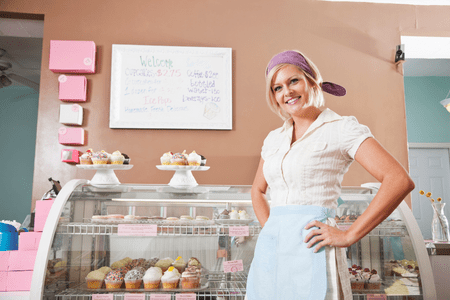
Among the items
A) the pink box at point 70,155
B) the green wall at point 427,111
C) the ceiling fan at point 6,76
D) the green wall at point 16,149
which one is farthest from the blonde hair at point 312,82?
the green wall at point 16,149

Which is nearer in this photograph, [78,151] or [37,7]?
[78,151]

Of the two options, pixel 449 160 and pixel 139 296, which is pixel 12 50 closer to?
pixel 139 296

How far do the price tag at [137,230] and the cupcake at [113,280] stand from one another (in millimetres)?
305

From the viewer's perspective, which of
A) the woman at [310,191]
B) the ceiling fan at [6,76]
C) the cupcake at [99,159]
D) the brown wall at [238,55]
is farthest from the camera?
the ceiling fan at [6,76]

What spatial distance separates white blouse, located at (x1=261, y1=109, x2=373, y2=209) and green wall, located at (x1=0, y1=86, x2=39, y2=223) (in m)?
6.72

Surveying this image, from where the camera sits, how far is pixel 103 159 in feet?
7.35

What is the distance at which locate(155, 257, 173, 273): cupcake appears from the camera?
213 cm

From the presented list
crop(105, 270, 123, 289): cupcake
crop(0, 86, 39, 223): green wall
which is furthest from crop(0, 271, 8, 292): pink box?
crop(0, 86, 39, 223): green wall

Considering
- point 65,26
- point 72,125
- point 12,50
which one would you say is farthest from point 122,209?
point 12,50

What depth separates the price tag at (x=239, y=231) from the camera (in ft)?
6.61

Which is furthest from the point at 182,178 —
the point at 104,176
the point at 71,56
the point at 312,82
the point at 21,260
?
the point at 71,56

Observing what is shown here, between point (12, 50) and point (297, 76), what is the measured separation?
5554 mm

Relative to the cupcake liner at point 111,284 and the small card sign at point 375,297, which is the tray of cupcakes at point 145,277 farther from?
the small card sign at point 375,297

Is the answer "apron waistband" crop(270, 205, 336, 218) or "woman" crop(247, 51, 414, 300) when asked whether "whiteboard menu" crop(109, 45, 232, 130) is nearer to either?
"woman" crop(247, 51, 414, 300)
